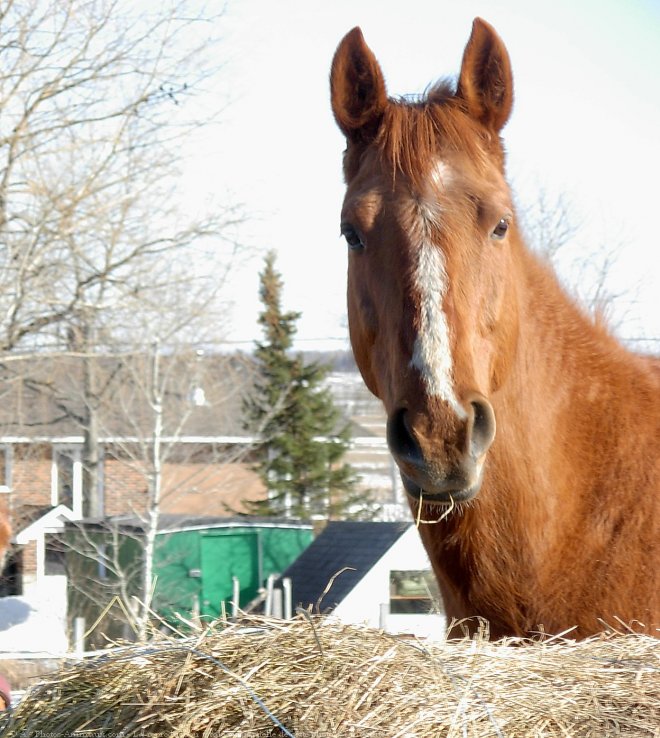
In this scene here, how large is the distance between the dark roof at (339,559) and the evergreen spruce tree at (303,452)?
1169 centimetres

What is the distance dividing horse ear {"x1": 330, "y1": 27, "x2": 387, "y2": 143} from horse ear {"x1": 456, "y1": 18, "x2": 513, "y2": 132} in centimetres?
32

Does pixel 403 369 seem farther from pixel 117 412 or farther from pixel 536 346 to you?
pixel 117 412

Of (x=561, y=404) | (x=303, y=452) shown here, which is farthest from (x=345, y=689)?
(x=303, y=452)

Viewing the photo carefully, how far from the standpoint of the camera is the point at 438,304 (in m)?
2.87

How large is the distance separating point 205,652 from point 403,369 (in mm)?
1013

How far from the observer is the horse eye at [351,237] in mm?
3334

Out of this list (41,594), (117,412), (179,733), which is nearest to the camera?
Answer: (179,733)

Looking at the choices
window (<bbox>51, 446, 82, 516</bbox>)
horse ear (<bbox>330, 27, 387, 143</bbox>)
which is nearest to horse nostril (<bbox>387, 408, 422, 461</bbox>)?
horse ear (<bbox>330, 27, 387, 143</bbox>)

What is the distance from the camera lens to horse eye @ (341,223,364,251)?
3.33 meters

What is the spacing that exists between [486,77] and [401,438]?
1552 mm

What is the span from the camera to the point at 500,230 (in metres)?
3.22

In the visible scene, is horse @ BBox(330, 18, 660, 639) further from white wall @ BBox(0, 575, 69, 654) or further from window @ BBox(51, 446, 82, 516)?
window @ BBox(51, 446, 82, 516)

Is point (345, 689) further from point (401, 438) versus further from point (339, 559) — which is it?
point (339, 559)

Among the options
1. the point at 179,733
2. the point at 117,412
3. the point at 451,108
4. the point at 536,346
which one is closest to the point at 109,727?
the point at 179,733
